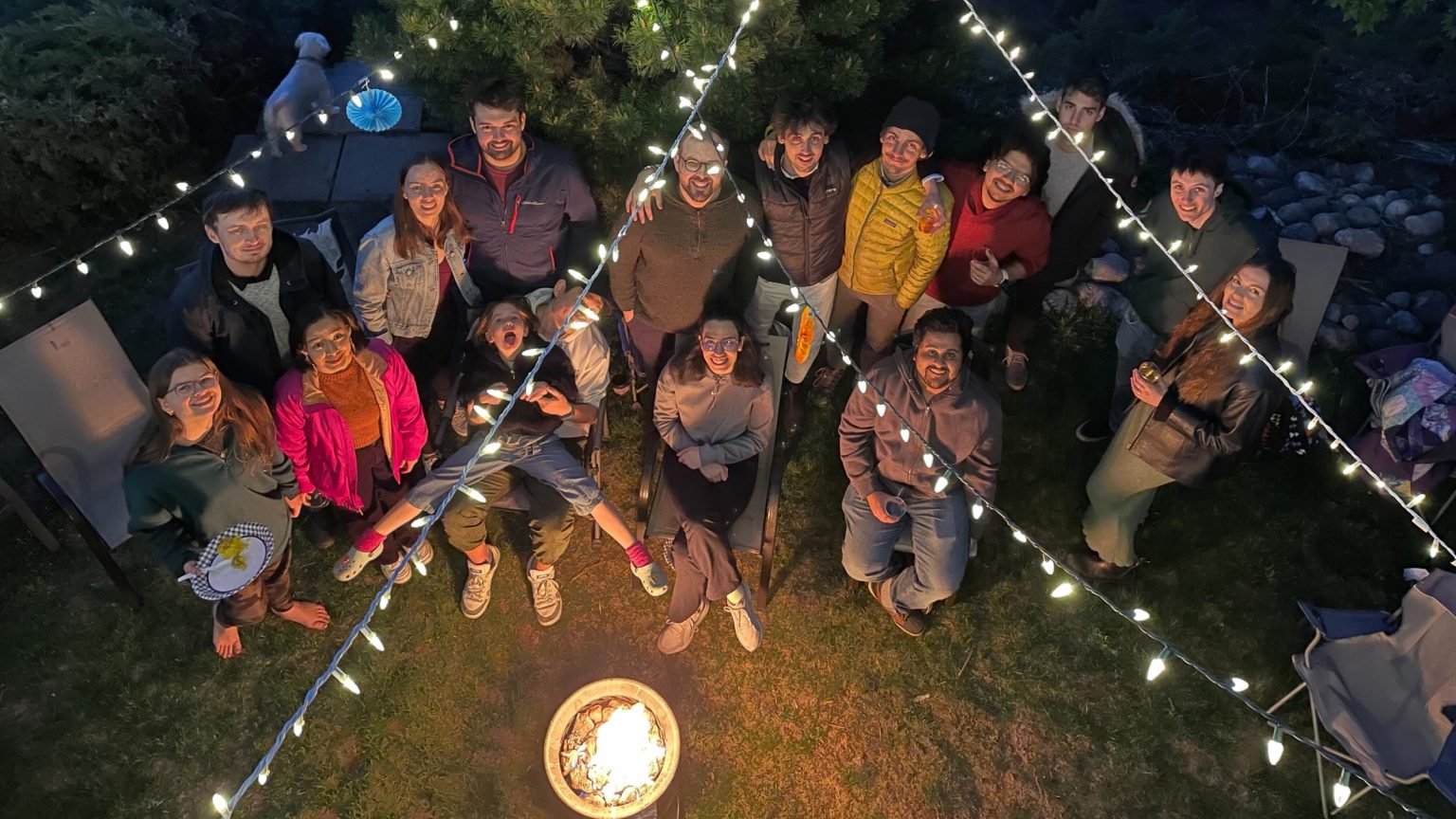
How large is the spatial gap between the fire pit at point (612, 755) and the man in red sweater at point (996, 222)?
8.99ft

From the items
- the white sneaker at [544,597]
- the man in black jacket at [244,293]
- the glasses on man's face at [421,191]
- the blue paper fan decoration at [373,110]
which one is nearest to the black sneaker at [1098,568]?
the white sneaker at [544,597]

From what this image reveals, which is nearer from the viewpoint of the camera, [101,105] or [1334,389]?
[1334,389]

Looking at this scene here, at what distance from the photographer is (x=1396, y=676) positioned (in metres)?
3.77

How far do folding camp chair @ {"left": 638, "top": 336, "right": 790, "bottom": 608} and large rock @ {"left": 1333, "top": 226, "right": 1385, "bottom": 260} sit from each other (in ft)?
14.9

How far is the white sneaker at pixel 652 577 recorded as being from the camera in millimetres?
4508

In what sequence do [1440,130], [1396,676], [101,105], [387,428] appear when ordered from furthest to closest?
[1440,130]
[101,105]
[387,428]
[1396,676]

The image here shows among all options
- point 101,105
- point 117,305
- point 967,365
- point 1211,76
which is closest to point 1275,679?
point 967,365

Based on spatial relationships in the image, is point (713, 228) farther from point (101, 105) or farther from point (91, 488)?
point (101, 105)

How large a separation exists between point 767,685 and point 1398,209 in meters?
5.86

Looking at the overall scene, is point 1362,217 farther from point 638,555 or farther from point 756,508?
point 638,555

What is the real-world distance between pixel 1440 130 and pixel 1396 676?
221 inches

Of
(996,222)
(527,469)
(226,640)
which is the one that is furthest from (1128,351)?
(226,640)

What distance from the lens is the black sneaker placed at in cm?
469

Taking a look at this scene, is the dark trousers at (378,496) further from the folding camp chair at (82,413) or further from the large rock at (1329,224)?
the large rock at (1329,224)
